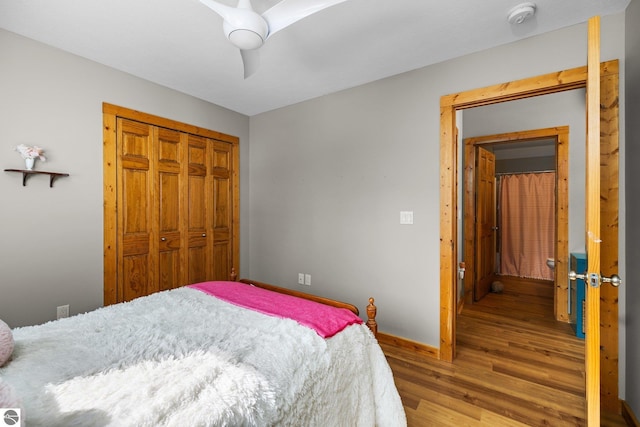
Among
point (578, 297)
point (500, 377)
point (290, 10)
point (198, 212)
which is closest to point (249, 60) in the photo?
point (290, 10)

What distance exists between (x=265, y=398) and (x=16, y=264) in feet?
7.60

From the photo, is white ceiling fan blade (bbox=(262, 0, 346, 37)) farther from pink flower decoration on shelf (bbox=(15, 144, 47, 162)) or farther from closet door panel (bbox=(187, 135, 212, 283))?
closet door panel (bbox=(187, 135, 212, 283))

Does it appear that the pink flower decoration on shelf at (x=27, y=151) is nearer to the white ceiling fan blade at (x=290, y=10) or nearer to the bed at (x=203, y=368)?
the bed at (x=203, y=368)

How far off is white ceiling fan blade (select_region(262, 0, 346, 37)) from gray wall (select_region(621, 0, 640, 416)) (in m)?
1.79

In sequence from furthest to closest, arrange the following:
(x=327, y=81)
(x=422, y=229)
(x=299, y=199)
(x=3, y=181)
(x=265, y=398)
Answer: (x=299, y=199) → (x=327, y=81) → (x=422, y=229) → (x=3, y=181) → (x=265, y=398)

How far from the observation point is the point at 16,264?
81.4 inches

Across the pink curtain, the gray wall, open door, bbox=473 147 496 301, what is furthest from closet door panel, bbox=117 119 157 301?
the pink curtain

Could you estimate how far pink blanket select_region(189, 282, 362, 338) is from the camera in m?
1.43

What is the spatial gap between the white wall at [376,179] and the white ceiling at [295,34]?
0.17 m

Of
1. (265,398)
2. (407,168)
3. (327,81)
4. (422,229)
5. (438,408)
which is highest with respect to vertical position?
(327,81)

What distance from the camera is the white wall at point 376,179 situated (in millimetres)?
2207

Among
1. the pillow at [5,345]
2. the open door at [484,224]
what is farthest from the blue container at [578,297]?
the pillow at [5,345]

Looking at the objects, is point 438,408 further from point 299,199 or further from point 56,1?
point 56,1

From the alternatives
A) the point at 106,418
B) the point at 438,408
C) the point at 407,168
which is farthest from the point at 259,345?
the point at 407,168
